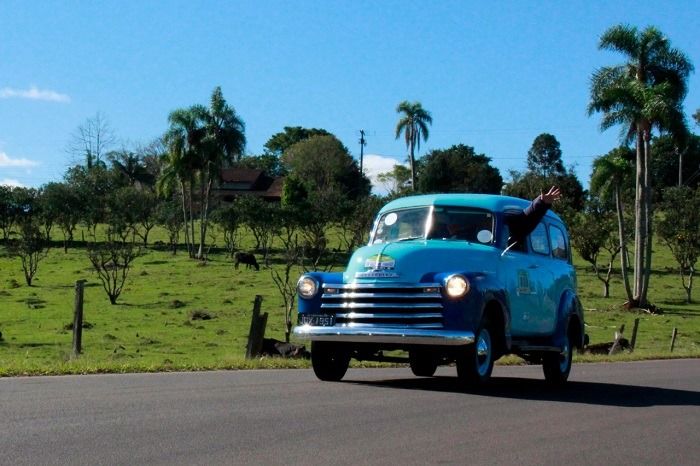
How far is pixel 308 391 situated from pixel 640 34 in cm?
4623

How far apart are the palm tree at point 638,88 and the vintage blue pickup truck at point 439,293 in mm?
39759

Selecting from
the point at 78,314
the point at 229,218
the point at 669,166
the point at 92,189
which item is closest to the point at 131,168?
the point at 92,189

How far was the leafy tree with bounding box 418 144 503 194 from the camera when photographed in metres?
94.3

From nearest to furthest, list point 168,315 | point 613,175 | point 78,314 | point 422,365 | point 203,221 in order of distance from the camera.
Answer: point 422,365, point 78,314, point 168,315, point 613,175, point 203,221

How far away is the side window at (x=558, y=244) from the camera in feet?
48.0

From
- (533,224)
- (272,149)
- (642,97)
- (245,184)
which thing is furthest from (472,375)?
(272,149)

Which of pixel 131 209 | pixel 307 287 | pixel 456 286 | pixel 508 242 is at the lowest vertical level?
pixel 307 287

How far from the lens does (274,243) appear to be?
80.8 metres

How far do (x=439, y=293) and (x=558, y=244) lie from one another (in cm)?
414

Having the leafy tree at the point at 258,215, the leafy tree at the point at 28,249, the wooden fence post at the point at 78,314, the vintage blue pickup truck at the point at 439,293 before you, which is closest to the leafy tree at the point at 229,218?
the leafy tree at the point at 258,215

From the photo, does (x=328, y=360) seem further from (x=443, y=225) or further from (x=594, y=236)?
(x=594, y=236)

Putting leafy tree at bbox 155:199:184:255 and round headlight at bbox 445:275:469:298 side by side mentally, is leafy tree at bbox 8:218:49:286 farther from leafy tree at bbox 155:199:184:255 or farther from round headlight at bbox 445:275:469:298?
round headlight at bbox 445:275:469:298

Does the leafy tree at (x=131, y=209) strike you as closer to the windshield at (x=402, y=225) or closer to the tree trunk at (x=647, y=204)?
the tree trunk at (x=647, y=204)

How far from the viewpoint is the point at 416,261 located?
11742mm
